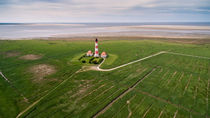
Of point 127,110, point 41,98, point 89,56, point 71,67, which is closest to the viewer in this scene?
point 127,110

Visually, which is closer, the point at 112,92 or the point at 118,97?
the point at 118,97

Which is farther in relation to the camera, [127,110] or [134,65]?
[134,65]

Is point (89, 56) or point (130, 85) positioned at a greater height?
point (89, 56)

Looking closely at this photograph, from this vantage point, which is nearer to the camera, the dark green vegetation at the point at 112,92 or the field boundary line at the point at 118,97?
the field boundary line at the point at 118,97

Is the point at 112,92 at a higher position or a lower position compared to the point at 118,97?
higher

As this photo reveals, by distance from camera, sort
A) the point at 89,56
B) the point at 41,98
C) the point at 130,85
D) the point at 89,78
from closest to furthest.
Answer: the point at 41,98 < the point at 130,85 < the point at 89,78 < the point at 89,56

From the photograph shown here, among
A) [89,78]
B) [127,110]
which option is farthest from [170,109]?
[89,78]

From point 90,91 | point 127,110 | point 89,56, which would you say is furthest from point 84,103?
point 89,56

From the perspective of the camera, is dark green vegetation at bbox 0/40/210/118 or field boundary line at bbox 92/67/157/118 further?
dark green vegetation at bbox 0/40/210/118

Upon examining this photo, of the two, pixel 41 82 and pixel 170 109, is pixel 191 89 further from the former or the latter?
pixel 41 82
